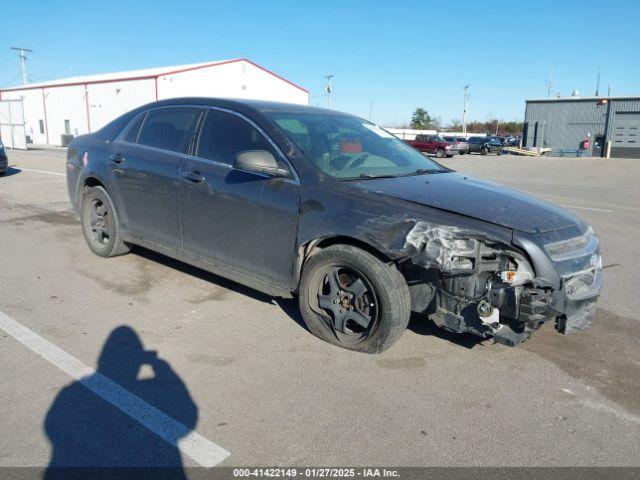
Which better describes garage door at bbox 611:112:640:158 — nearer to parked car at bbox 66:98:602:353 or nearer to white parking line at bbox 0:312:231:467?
parked car at bbox 66:98:602:353

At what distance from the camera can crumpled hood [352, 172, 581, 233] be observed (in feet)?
11.1

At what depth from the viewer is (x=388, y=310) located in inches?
138

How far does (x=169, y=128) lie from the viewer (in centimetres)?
502

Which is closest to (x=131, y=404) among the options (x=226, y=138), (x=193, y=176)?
(x=193, y=176)

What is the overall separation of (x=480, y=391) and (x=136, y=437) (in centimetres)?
204

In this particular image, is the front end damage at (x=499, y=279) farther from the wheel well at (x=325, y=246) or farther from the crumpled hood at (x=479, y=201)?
the wheel well at (x=325, y=246)

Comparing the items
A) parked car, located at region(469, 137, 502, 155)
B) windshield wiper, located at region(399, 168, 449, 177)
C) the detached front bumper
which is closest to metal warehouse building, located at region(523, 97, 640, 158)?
parked car, located at region(469, 137, 502, 155)

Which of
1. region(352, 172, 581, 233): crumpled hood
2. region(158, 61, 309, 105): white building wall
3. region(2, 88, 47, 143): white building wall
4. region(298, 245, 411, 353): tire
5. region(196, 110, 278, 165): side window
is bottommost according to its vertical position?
region(298, 245, 411, 353): tire

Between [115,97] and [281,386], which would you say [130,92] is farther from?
[281,386]

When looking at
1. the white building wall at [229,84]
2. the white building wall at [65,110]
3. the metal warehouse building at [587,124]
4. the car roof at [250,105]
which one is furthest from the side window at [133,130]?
the metal warehouse building at [587,124]

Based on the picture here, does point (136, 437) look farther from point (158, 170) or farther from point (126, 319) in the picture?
point (158, 170)

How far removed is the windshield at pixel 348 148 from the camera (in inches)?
159

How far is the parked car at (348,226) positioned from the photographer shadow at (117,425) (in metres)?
1.12

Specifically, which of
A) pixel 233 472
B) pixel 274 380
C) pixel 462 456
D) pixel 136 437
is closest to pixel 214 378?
pixel 274 380
